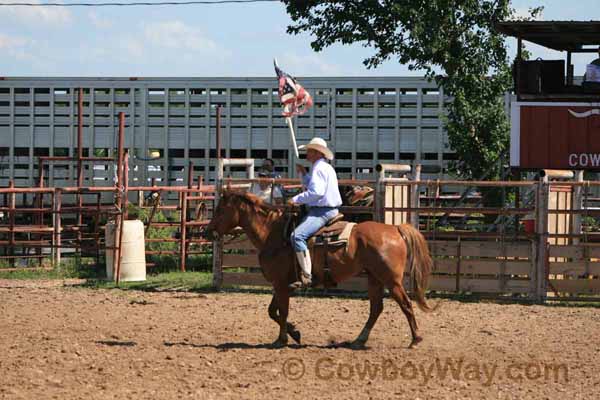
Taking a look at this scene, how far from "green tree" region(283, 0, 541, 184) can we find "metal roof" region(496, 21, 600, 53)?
229 centimetres

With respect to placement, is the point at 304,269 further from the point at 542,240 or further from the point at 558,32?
the point at 558,32

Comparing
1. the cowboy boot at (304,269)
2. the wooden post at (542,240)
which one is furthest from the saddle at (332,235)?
the wooden post at (542,240)

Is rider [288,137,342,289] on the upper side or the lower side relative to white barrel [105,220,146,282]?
upper

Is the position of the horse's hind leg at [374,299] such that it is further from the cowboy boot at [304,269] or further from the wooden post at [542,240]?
the wooden post at [542,240]

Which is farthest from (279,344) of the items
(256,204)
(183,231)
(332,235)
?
(183,231)

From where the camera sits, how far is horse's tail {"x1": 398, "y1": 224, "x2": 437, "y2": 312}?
10578 millimetres

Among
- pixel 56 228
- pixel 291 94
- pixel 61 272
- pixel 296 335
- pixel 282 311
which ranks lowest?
pixel 61 272

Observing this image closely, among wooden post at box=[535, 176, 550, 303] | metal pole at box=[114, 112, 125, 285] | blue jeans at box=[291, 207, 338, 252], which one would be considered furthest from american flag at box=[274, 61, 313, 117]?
blue jeans at box=[291, 207, 338, 252]

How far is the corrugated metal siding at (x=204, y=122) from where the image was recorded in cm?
Answer: 2606

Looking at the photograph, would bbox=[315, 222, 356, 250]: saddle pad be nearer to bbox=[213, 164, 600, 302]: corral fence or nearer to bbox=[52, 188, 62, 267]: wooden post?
bbox=[213, 164, 600, 302]: corral fence

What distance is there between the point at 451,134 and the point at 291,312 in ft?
30.7

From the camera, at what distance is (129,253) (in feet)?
55.2

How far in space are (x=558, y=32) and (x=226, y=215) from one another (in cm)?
915

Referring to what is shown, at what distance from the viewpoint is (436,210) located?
48.4ft
